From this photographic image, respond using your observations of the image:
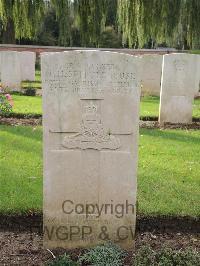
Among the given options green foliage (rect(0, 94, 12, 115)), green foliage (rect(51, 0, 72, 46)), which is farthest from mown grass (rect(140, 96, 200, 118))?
green foliage (rect(0, 94, 12, 115))

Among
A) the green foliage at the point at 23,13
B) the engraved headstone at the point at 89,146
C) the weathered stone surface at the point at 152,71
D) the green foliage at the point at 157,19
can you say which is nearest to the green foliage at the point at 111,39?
the weathered stone surface at the point at 152,71

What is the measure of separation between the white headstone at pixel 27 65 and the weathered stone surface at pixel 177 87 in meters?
9.19

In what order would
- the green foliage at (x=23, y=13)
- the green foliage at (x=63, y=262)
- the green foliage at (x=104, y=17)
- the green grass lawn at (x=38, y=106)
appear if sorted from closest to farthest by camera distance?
1. the green foliage at (x=63, y=262)
2. the green foliage at (x=23, y=13)
3. the green foliage at (x=104, y=17)
4. the green grass lawn at (x=38, y=106)

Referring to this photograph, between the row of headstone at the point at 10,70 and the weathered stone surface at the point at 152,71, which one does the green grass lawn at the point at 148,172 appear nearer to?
the row of headstone at the point at 10,70

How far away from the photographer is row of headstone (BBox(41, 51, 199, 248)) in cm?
326

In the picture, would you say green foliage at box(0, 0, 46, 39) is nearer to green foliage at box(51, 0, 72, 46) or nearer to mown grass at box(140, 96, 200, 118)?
green foliage at box(51, 0, 72, 46)

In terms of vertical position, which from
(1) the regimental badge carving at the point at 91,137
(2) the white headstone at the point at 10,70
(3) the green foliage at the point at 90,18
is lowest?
(1) the regimental badge carving at the point at 91,137

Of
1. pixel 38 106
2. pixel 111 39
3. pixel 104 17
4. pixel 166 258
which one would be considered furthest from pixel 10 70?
pixel 111 39

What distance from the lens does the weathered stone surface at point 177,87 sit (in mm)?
8281

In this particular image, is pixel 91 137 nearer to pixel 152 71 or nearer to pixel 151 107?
pixel 151 107

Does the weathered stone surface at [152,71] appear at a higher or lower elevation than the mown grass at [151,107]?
higher

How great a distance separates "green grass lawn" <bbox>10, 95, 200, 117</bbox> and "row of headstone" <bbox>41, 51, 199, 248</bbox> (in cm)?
610

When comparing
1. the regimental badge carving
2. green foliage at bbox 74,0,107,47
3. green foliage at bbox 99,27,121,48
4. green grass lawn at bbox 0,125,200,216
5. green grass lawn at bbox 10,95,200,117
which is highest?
green foliage at bbox 99,27,121,48

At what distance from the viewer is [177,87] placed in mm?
8539
